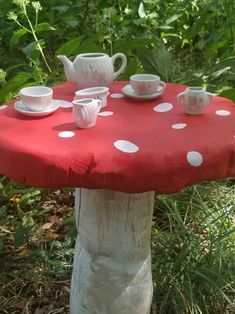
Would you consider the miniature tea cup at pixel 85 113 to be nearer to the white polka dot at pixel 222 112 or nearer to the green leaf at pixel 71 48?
the white polka dot at pixel 222 112

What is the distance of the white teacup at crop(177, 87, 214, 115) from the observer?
1.52 meters

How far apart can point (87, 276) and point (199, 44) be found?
2.02 meters

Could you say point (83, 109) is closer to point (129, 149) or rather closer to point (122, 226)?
point (129, 149)

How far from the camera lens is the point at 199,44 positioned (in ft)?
10.8

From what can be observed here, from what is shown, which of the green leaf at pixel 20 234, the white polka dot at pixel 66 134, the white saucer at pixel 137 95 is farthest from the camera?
the green leaf at pixel 20 234

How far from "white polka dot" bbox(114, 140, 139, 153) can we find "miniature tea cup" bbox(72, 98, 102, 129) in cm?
11

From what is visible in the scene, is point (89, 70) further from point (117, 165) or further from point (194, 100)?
point (117, 165)

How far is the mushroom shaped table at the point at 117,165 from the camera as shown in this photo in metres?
1.29

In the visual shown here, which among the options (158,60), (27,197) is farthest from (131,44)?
(27,197)

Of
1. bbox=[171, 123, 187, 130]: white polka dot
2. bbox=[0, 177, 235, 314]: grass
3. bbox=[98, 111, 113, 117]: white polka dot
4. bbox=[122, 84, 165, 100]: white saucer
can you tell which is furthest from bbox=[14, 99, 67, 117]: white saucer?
bbox=[0, 177, 235, 314]: grass

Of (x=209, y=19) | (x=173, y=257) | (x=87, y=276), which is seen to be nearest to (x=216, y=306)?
(x=173, y=257)

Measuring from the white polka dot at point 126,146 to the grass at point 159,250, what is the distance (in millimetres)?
701

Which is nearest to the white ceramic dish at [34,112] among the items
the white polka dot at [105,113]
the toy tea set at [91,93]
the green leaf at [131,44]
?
the toy tea set at [91,93]

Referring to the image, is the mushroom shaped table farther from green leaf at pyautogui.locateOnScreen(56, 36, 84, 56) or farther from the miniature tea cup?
green leaf at pyautogui.locateOnScreen(56, 36, 84, 56)
